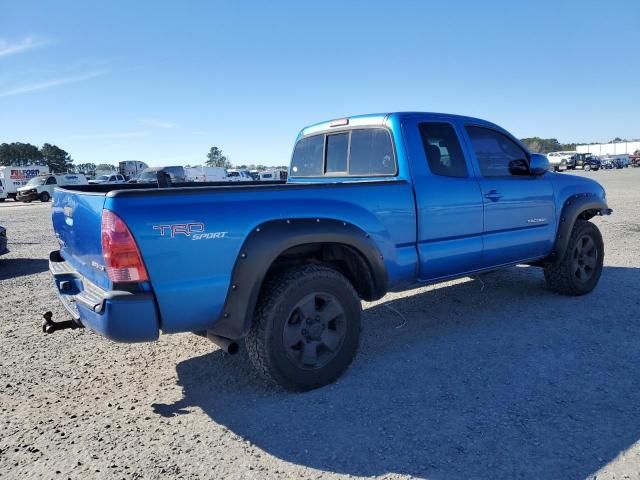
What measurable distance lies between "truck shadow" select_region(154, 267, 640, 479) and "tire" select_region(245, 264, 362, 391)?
174mm

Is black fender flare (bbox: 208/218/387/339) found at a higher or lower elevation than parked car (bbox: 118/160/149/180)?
lower

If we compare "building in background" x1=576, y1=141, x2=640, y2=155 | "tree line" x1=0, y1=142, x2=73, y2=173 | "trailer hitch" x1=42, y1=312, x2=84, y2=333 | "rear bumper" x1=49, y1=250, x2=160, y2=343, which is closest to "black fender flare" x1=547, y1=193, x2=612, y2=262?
"rear bumper" x1=49, y1=250, x2=160, y2=343

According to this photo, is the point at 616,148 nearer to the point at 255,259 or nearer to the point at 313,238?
the point at 313,238

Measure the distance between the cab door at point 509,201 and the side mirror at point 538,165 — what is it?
0.21 ft

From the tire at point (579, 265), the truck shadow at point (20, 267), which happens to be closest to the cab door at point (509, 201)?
the tire at point (579, 265)

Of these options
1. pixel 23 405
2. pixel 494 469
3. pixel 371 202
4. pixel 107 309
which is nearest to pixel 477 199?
pixel 371 202

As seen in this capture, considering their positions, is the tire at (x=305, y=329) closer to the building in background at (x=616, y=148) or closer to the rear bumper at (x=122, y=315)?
the rear bumper at (x=122, y=315)

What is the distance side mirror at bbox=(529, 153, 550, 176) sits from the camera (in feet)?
15.9

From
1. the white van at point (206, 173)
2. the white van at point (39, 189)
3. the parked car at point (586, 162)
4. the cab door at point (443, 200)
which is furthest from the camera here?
the parked car at point (586, 162)

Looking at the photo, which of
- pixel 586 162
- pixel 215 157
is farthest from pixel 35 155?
pixel 586 162

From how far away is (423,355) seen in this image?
393 cm

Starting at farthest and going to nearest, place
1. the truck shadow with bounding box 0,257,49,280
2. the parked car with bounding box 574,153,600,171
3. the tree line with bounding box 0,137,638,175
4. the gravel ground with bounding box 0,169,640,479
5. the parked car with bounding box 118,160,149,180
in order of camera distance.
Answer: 1. the tree line with bounding box 0,137,638,175
2. the parked car with bounding box 574,153,600,171
3. the parked car with bounding box 118,160,149,180
4. the truck shadow with bounding box 0,257,49,280
5. the gravel ground with bounding box 0,169,640,479

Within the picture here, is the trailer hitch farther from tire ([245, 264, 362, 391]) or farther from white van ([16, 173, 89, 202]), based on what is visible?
white van ([16, 173, 89, 202])

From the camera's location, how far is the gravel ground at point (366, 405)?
2.54m
